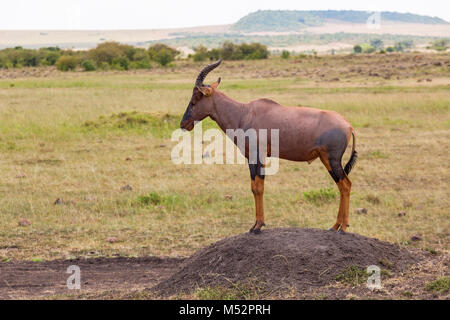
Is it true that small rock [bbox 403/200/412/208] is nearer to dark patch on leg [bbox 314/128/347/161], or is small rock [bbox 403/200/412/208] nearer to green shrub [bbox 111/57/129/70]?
dark patch on leg [bbox 314/128/347/161]

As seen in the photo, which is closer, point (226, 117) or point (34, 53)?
point (226, 117)

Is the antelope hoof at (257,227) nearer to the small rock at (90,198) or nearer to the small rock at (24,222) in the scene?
the small rock at (24,222)

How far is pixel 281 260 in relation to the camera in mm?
6438

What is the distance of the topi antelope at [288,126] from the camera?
20.8 feet

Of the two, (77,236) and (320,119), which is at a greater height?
(320,119)

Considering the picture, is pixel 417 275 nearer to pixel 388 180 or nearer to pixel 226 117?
pixel 226 117

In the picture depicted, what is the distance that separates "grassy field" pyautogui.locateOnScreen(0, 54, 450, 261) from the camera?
9.38 metres

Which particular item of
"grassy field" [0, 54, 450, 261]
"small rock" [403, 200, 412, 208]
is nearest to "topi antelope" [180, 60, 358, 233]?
"grassy field" [0, 54, 450, 261]

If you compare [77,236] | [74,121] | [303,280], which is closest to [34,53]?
[74,121]

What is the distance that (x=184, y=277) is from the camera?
6.68 m

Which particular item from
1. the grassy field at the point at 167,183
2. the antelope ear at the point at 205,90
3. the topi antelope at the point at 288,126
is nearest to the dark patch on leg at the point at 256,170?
the topi antelope at the point at 288,126

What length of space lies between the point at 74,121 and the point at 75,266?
13.1 m

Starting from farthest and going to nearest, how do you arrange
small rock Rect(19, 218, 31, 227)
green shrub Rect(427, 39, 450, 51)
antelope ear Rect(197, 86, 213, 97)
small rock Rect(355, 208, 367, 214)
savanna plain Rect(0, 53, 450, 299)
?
green shrub Rect(427, 39, 450, 51) < small rock Rect(355, 208, 367, 214) < small rock Rect(19, 218, 31, 227) < savanna plain Rect(0, 53, 450, 299) < antelope ear Rect(197, 86, 213, 97)

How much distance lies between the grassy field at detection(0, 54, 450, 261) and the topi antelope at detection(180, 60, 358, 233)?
7.84 ft
